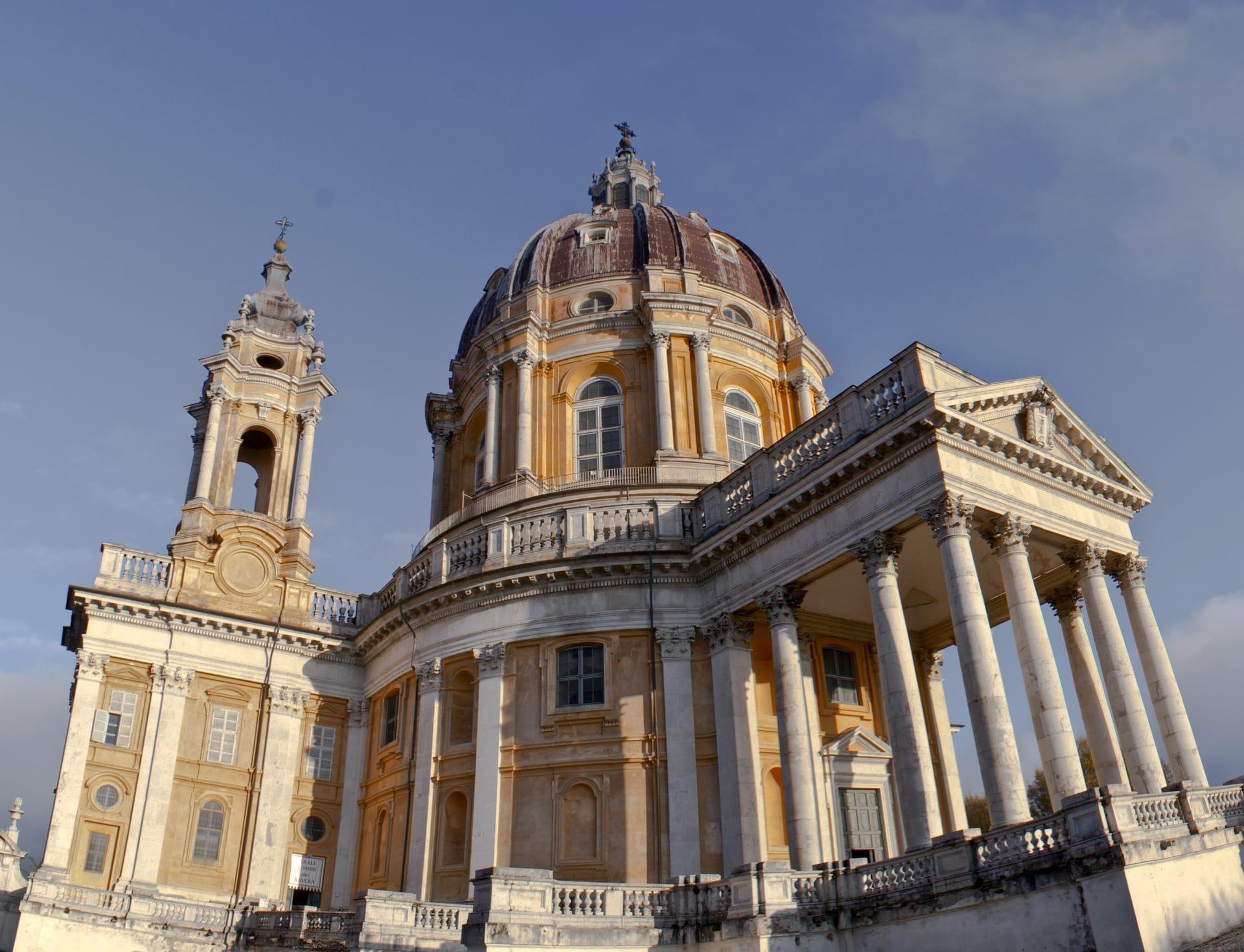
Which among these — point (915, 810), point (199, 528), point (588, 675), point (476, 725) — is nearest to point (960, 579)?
point (915, 810)

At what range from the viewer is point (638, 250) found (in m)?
34.2

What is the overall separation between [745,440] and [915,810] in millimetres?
15898

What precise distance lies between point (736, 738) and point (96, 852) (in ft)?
51.4

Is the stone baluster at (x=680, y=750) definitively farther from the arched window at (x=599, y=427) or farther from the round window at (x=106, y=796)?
the round window at (x=106, y=796)

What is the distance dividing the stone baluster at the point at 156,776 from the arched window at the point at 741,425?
1626 centimetres

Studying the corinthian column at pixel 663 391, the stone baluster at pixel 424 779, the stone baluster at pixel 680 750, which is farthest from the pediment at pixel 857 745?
the corinthian column at pixel 663 391

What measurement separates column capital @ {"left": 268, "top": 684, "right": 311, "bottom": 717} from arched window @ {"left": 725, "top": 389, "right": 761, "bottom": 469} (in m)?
13.8

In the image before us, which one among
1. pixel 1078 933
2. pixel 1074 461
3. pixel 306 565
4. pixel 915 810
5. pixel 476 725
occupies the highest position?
pixel 306 565

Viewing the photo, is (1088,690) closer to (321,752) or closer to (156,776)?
(321,752)

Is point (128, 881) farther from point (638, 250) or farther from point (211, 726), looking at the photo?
point (638, 250)

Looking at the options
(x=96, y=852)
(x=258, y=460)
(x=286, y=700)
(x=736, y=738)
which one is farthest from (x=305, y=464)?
(x=736, y=738)

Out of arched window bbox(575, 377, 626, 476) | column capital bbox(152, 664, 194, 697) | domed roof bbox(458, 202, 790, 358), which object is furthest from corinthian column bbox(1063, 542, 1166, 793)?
column capital bbox(152, 664, 194, 697)

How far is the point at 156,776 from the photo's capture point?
1021 inches

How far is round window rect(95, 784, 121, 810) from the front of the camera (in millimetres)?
25375
